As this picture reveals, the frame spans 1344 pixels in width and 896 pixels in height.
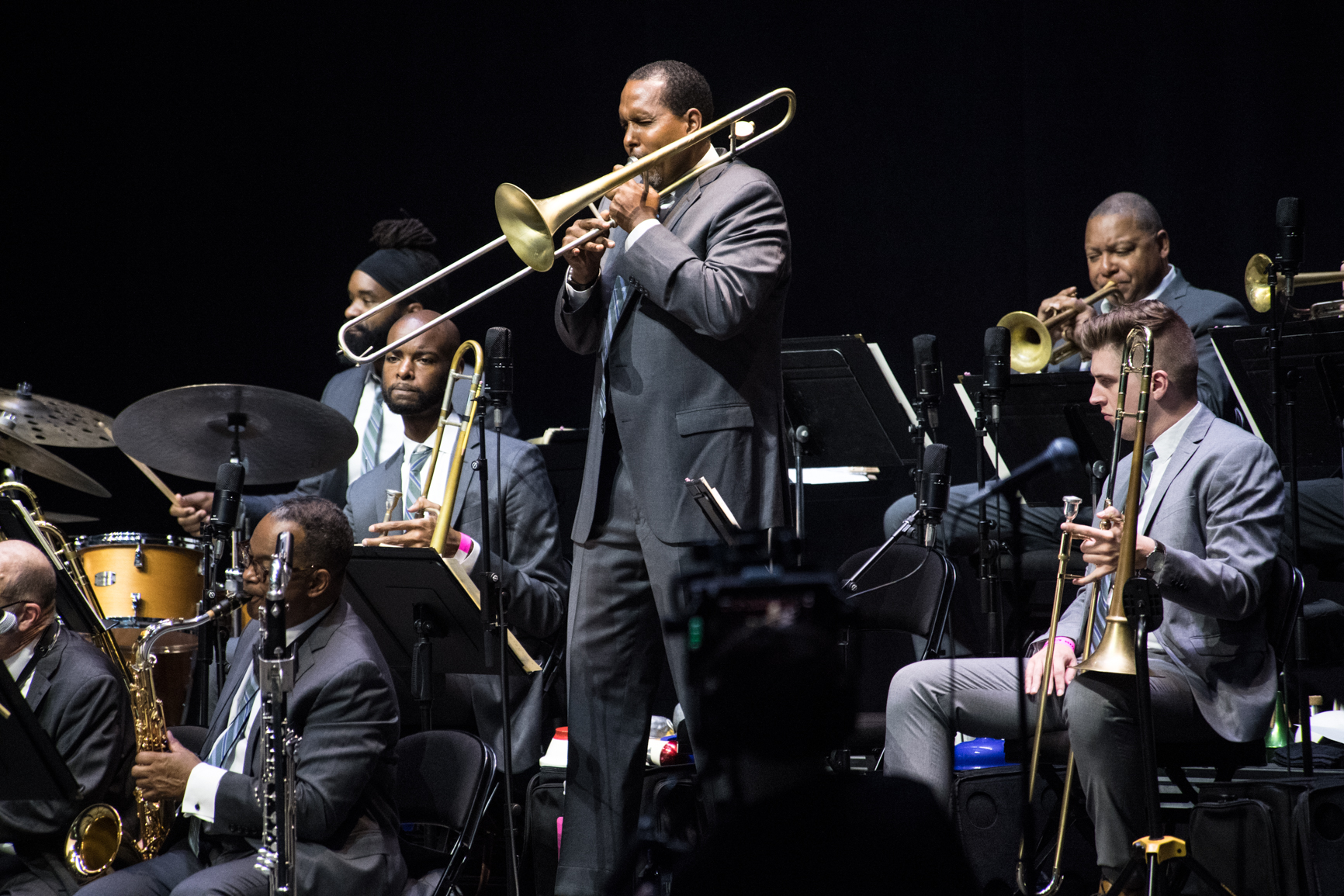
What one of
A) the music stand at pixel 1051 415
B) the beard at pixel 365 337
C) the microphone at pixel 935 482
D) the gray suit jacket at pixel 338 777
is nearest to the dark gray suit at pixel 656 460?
the gray suit jacket at pixel 338 777

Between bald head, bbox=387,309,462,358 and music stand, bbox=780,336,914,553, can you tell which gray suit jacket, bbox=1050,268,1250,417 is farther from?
bald head, bbox=387,309,462,358

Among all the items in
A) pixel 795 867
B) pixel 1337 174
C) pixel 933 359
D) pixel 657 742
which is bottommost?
pixel 657 742

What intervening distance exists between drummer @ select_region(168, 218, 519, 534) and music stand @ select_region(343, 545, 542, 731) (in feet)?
3.70

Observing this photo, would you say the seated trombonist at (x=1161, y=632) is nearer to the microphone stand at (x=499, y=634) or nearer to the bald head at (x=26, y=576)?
the microphone stand at (x=499, y=634)

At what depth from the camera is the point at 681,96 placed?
3.43 metres

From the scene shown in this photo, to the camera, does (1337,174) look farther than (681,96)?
Yes

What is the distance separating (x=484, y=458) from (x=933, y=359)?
5.08 ft

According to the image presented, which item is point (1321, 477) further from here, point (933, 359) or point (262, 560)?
point (262, 560)

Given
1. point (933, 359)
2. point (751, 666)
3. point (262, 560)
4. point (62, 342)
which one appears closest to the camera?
point (751, 666)

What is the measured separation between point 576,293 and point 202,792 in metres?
1.46

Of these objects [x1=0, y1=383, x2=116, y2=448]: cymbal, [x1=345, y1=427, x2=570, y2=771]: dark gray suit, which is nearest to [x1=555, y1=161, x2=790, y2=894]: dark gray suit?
[x1=345, y1=427, x2=570, y2=771]: dark gray suit

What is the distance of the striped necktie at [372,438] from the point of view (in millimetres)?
5402

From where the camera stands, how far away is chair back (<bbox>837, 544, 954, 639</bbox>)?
14.0 ft

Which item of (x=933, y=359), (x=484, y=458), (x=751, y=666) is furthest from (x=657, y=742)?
(x=751, y=666)
